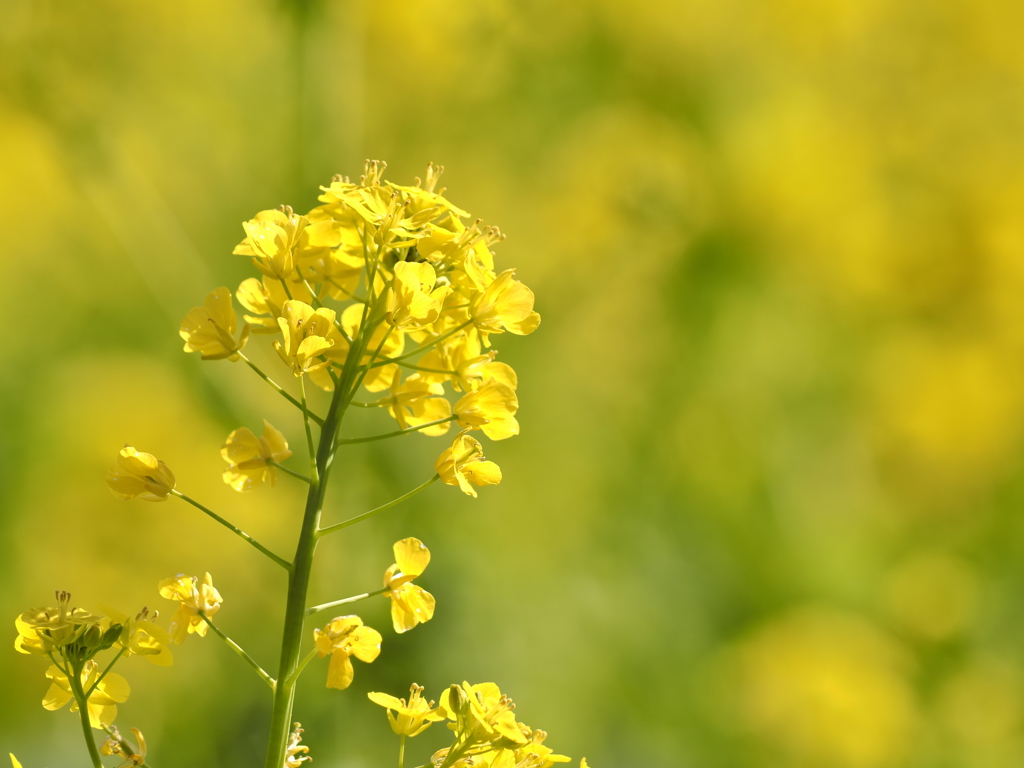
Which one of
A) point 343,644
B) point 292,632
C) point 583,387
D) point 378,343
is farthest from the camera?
point 583,387

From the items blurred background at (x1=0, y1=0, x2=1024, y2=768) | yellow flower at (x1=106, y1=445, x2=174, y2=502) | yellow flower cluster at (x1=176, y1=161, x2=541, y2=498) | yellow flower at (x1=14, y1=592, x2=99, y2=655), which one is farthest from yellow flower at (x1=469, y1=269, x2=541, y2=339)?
blurred background at (x1=0, y1=0, x2=1024, y2=768)

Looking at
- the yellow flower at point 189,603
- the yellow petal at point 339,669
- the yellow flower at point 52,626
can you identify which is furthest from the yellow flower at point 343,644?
the yellow flower at point 52,626

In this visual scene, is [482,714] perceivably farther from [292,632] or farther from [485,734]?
[292,632]

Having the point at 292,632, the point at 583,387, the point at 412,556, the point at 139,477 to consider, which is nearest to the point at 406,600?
the point at 412,556

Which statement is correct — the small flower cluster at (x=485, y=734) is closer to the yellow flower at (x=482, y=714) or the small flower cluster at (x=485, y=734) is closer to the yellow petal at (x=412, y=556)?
the yellow flower at (x=482, y=714)

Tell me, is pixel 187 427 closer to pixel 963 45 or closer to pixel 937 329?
pixel 937 329

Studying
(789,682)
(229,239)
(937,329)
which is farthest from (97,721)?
(937,329)
